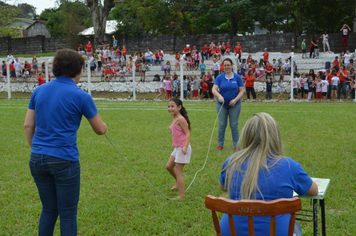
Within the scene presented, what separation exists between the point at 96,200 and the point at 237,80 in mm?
4055

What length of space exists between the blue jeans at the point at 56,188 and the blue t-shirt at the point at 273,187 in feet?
4.25

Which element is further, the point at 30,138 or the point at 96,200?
the point at 96,200

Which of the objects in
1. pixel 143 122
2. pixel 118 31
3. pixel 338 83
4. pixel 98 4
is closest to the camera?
pixel 143 122

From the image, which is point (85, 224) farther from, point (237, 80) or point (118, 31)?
point (118, 31)

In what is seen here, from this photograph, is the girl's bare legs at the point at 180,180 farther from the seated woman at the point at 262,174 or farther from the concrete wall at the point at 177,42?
the concrete wall at the point at 177,42

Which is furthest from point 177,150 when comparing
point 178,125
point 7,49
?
point 7,49

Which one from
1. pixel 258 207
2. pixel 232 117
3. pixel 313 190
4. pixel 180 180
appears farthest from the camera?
pixel 232 117

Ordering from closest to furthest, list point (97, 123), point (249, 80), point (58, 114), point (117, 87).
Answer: point (58, 114)
point (97, 123)
point (249, 80)
point (117, 87)

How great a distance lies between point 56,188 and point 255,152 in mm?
1648

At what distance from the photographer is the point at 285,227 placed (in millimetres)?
2357

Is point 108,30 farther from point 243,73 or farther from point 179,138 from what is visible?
point 179,138

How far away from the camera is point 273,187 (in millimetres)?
2377

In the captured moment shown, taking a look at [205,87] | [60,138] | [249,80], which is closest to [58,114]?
[60,138]

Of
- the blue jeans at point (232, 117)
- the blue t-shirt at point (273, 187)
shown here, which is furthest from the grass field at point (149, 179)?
the blue t-shirt at point (273, 187)
